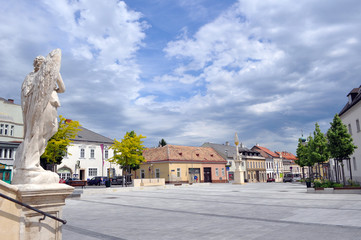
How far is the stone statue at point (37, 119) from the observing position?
3.81 metres

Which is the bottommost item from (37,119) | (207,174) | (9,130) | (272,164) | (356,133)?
(207,174)

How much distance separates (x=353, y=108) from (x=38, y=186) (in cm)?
3455

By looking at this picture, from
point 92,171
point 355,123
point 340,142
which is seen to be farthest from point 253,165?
point 340,142

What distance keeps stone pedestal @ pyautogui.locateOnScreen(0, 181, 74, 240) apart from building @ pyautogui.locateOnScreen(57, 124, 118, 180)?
4481 cm

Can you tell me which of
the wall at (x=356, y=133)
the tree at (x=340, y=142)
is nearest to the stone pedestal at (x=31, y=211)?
the tree at (x=340, y=142)

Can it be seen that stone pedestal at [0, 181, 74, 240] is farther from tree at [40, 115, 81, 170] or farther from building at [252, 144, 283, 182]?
building at [252, 144, 283, 182]

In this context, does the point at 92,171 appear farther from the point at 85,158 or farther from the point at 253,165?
the point at 253,165

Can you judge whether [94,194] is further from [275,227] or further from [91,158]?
[91,158]

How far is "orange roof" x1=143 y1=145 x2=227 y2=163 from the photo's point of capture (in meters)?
53.8

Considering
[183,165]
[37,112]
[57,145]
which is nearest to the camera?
[37,112]

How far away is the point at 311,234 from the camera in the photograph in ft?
23.3

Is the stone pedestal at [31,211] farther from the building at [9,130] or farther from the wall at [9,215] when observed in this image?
the building at [9,130]

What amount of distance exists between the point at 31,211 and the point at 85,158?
1986 inches

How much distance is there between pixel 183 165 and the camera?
54.3 m
